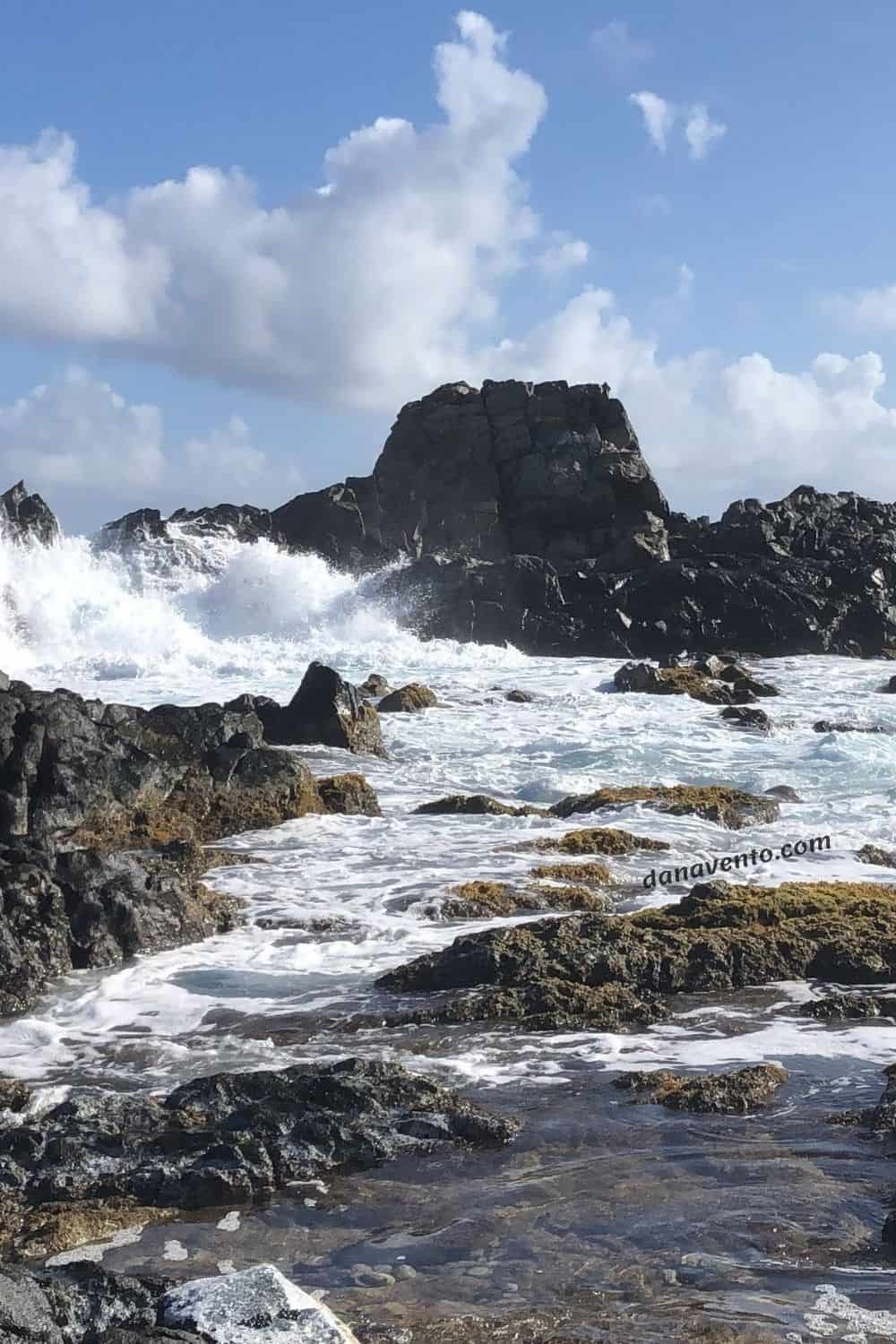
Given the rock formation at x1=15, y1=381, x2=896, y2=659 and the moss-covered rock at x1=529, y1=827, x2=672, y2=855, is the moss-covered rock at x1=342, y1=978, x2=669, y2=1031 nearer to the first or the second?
the moss-covered rock at x1=529, y1=827, x2=672, y2=855

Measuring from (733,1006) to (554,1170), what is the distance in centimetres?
285

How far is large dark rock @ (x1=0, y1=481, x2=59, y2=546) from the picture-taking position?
132 feet

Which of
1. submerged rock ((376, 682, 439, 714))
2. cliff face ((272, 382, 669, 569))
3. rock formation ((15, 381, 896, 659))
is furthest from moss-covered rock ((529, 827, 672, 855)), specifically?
cliff face ((272, 382, 669, 569))

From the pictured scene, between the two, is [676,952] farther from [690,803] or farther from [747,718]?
[747,718]

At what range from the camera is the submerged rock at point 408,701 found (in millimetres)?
25344

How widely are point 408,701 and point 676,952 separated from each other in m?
16.9

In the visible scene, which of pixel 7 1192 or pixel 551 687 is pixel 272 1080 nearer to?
pixel 7 1192

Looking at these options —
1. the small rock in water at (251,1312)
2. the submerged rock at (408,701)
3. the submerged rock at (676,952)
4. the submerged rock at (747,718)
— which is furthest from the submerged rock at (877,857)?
the submerged rock at (408,701)

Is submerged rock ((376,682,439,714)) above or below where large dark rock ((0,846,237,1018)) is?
above

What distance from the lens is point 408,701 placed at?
25.5 m

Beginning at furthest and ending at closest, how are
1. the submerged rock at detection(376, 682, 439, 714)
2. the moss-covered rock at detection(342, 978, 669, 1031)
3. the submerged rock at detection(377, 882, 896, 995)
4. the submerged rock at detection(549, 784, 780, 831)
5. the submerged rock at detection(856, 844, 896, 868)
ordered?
the submerged rock at detection(376, 682, 439, 714) → the submerged rock at detection(549, 784, 780, 831) → the submerged rock at detection(856, 844, 896, 868) → the submerged rock at detection(377, 882, 896, 995) → the moss-covered rock at detection(342, 978, 669, 1031)

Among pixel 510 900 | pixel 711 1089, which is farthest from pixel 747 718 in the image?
pixel 711 1089

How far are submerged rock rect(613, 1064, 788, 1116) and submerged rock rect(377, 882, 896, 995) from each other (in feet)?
5.38

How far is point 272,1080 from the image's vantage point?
6340 mm
